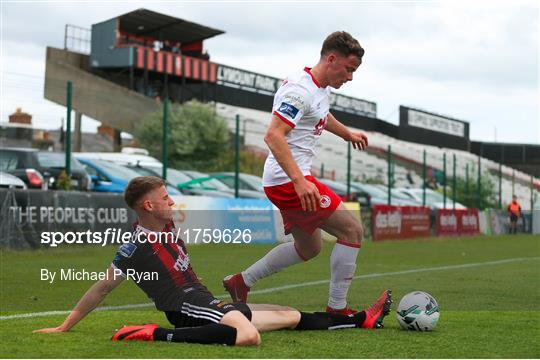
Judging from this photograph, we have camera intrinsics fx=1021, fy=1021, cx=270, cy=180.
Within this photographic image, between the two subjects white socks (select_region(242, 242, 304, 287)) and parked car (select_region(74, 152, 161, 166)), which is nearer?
white socks (select_region(242, 242, 304, 287))

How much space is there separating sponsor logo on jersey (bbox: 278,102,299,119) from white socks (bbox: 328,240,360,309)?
1.25 m

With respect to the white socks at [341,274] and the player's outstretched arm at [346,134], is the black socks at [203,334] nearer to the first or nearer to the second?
the white socks at [341,274]

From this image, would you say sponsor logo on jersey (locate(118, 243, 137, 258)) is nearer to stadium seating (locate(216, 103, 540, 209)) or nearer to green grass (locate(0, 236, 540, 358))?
green grass (locate(0, 236, 540, 358))

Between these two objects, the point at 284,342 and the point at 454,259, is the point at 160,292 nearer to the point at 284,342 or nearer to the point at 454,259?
the point at 284,342

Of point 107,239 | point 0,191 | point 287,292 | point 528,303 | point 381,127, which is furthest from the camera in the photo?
point 381,127

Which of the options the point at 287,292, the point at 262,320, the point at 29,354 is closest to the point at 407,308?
the point at 262,320

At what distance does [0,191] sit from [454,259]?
317 inches

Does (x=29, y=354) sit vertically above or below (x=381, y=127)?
below

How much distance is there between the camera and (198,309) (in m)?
6.11

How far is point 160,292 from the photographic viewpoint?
20.6ft

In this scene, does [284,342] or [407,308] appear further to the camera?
[407,308]

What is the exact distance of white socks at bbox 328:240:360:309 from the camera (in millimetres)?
7383

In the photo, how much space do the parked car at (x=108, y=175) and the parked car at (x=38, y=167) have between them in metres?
1.61

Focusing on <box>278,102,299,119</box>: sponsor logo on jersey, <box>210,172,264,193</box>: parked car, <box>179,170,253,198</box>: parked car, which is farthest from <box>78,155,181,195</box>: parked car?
<box>278,102,299,119</box>: sponsor logo on jersey
